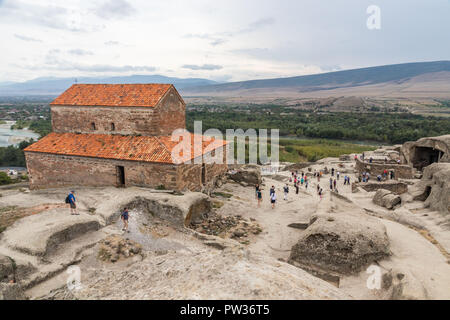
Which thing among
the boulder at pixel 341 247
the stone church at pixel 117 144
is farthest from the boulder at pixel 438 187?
the stone church at pixel 117 144

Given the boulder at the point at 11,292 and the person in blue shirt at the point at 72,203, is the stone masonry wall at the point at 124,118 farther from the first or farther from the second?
the boulder at the point at 11,292

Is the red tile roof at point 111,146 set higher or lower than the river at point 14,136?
higher

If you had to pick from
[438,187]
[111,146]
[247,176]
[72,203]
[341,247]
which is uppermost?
[111,146]

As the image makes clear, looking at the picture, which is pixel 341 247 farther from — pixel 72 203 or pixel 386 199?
pixel 72 203

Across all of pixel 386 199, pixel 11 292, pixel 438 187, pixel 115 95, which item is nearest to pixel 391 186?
pixel 386 199

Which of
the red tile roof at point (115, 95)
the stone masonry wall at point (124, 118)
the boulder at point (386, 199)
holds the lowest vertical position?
the boulder at point (386, 199)

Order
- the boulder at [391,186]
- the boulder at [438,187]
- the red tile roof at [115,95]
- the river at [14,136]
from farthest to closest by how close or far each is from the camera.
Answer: the river at [14,136], the boulder at [391,186], the red tile roof at [115,95], the boulder at [438,187]

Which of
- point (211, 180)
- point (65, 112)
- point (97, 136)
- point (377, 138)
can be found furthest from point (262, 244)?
point (377, 138)
